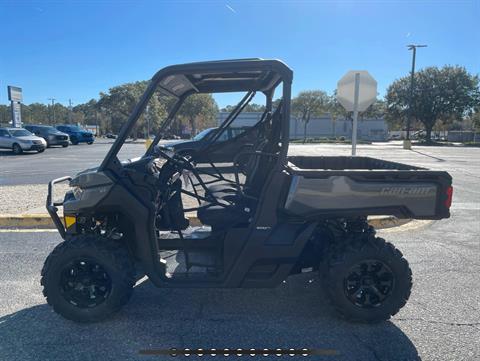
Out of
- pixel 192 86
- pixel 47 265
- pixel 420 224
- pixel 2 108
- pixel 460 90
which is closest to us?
pixel 47 265

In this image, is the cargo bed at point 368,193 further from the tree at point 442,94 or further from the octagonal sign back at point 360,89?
the tree at point 442,94

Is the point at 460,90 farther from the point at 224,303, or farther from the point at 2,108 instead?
the point at 2,108

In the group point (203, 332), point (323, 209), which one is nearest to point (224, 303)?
point (203, 332)

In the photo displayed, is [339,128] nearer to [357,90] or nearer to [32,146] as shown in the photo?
[32,146]

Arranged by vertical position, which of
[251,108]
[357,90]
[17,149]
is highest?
[357,90]

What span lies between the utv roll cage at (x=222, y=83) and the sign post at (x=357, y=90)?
3.68 m

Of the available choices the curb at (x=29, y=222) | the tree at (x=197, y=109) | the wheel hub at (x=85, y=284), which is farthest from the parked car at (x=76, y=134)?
the wheel hub at (x=85, y=284)

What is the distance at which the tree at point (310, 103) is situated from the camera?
194ft

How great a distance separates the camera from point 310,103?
59.0m

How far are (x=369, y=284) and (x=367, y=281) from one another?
0.10 feet

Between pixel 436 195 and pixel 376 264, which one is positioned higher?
pixel 436 195

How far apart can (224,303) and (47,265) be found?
163 centimetres

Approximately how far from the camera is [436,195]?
9.86 feet

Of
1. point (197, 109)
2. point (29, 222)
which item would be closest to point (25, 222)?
point (29, 222)
